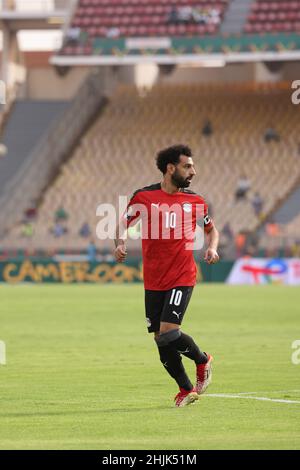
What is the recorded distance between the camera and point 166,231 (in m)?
12.1

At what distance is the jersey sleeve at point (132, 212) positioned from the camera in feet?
39.8

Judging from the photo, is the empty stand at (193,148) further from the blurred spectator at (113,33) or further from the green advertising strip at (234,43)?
the green advertising strip at (234,43)

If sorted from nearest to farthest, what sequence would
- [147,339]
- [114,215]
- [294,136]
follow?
[147,339] → [114,215] → [294,136]

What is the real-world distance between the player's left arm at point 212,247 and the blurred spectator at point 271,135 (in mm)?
37719

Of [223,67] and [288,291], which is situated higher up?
[223,67]

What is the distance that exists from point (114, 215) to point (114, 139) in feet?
19.9

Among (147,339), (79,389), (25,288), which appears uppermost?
(79,389)

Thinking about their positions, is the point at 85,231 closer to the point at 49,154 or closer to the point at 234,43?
the point at 49,154

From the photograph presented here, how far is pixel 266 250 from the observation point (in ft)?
138

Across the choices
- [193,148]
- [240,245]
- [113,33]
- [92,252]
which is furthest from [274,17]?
[92,252]

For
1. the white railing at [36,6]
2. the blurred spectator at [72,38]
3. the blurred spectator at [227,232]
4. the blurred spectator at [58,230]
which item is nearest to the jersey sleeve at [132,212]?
the blurred spectator at [227,232]

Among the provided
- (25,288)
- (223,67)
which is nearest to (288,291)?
(25,288)

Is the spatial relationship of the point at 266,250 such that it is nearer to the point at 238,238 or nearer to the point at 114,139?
the point at 238,238

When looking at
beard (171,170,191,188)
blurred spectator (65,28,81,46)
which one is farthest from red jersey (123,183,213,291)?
blurred spectator (65,28,81,46)
